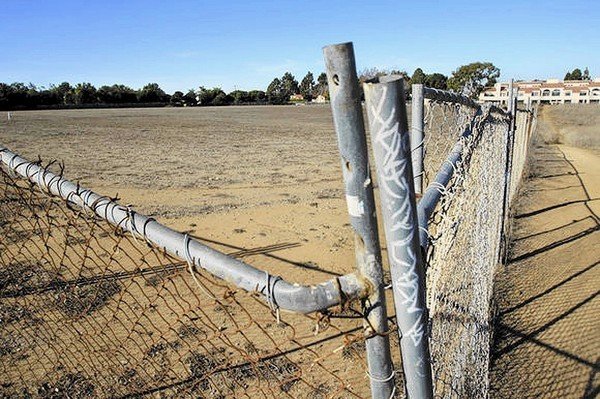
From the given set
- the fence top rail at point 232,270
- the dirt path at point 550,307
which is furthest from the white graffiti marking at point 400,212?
the dirt path at point 550,307

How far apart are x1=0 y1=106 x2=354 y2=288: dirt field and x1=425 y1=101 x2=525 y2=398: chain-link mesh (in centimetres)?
312

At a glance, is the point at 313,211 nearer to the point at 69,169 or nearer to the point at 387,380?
the point at 387,380

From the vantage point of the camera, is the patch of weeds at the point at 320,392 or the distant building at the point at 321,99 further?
the distant building at the point at 321,99

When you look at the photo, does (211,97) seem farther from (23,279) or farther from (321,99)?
(23,279)

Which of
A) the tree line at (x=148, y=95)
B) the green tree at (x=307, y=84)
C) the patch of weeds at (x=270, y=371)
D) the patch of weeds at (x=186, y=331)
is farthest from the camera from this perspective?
the green tree at (x=307, y=84)

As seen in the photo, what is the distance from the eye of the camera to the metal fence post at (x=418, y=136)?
214 centimetres

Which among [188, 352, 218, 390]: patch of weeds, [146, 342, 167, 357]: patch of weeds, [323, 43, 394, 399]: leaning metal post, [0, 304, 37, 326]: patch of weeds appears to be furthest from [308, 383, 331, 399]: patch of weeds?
[0, 304, 37, 326]: patch of weeds

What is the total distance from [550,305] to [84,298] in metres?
5.35

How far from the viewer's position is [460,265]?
2.55 m

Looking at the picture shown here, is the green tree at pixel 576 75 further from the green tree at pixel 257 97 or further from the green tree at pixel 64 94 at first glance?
the green tree at pixel 64 94

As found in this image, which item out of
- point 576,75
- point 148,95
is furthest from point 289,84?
point 576,75

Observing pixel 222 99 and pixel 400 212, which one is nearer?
pixel 400 212

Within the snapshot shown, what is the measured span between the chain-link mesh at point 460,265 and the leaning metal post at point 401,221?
40cm

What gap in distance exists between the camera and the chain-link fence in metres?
1.10
